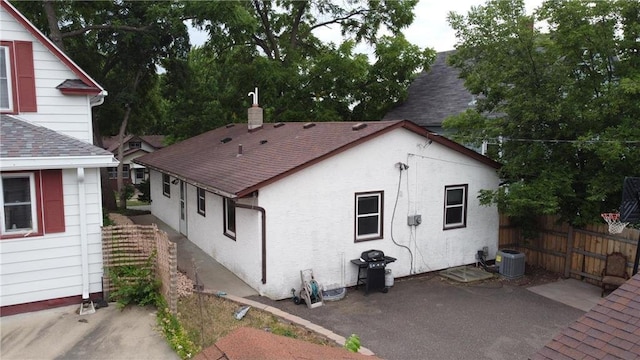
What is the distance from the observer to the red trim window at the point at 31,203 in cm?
837

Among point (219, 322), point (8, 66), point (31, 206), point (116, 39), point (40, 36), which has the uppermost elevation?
point (116, 39)

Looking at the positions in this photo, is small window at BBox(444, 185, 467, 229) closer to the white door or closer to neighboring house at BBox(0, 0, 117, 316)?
the white door

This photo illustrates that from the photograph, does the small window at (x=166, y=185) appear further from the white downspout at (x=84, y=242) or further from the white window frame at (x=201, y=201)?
the white downspout at (x=84, y=242)

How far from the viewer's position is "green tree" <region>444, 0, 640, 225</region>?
11.2 meters

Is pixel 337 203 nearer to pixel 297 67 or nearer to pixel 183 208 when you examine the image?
pixel 183 208

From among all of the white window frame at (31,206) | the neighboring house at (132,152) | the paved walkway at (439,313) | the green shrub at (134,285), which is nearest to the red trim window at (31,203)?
the white window frame at (31,206)

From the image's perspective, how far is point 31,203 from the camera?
8.52 m

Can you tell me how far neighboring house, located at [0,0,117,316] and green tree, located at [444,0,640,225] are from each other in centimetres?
1001

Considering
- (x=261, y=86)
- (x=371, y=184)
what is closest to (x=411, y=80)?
(x=261, y=86)

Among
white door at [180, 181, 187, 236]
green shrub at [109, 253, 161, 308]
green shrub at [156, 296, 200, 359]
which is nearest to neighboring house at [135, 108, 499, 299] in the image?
white door at [180, 181, 187, 236]

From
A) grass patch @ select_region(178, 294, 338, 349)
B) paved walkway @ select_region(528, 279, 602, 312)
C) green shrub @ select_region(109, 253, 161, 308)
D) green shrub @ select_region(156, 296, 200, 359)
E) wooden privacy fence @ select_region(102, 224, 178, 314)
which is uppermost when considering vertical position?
wooden privacy fence @ select_region(102, 224, 178, 314)

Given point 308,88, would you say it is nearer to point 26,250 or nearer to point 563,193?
point 563,193

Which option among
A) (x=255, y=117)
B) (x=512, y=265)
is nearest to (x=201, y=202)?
(x=255, y=117)

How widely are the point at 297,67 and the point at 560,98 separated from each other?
14.8 m
